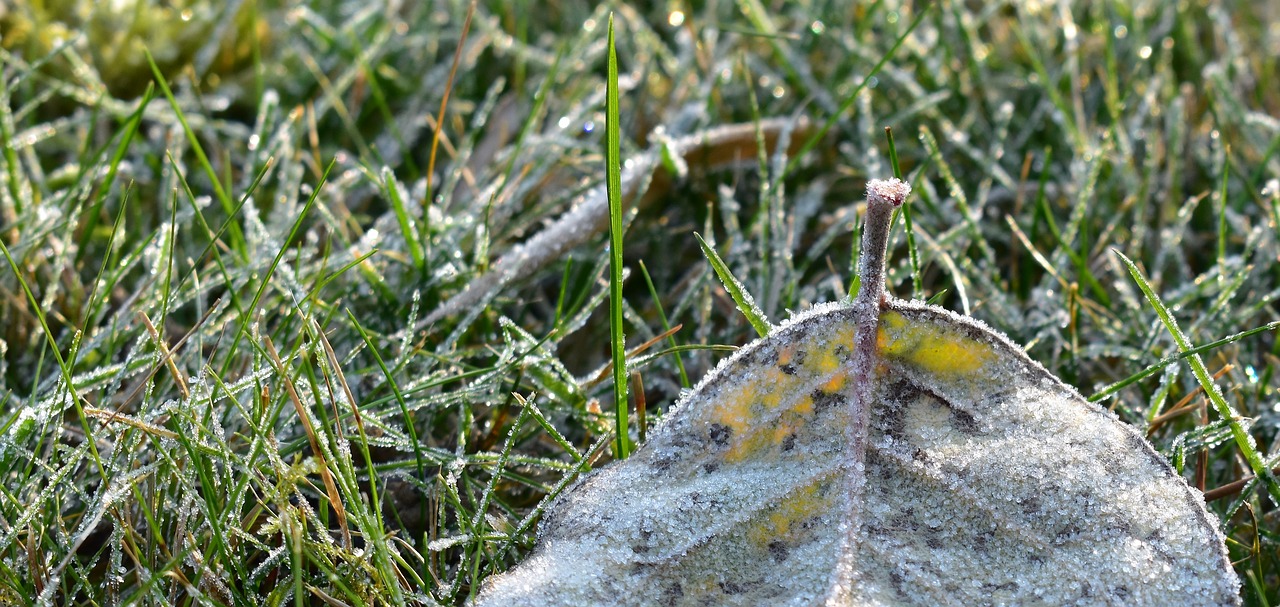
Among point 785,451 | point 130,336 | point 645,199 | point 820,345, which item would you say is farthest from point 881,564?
point 130,336

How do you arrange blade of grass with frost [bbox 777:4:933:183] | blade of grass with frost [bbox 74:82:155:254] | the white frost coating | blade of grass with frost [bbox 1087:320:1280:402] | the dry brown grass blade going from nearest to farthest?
the white frost coating
the dry brown grass blade
blade of grass with frost [bbox 1087:320:1280:402]
blade of grass with frost [bbox 74:82:155:254]
blade of grass with frost [bbox 777:4:933:183]

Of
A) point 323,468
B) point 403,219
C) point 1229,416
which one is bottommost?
point 323,468

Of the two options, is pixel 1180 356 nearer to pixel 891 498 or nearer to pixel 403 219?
pixel 891 498

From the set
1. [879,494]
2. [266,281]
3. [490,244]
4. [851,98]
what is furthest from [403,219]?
[879,494]

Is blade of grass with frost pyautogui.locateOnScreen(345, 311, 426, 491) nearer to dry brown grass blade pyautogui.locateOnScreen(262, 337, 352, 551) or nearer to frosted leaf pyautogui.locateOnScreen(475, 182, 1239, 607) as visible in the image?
dry brown grass blade pyautogui.locateOnScreen(262, 337, 352, 551)

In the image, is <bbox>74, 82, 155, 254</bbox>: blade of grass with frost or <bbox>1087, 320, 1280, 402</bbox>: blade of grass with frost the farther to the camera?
<bbox>74, 82, 155, 254</bbox>: blade of grass with frost

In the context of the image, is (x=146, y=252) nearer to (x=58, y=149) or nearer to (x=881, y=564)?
(x=58, y=149)

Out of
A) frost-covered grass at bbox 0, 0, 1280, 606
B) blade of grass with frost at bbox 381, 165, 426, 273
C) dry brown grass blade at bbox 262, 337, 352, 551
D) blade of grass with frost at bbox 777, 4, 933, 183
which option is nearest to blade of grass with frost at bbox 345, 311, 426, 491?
frost-covered grass at bbox 0, 0, 1280, 606
